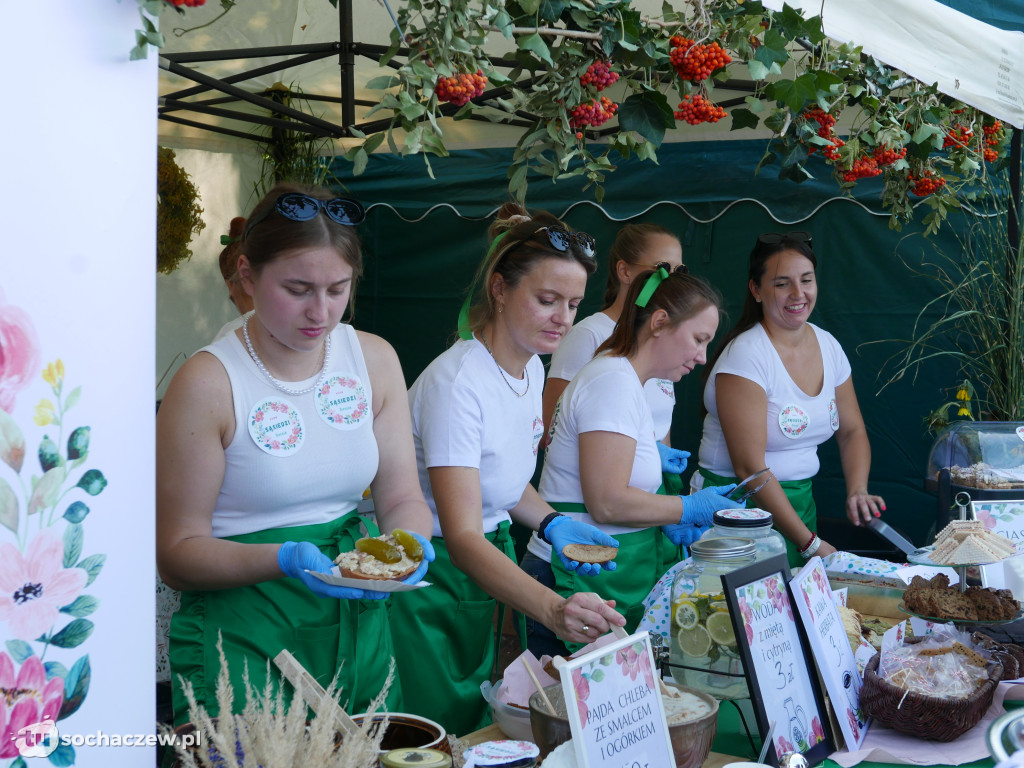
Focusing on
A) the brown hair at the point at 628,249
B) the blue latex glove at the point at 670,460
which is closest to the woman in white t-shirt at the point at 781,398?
the blue latex glove at the point at 670,460

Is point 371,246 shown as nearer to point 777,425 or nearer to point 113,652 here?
point 777,425

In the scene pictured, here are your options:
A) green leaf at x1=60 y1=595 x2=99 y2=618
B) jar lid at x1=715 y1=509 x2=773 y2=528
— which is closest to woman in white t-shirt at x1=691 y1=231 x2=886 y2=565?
jar lid at x1=715 y1=509 x2=773 y2=528

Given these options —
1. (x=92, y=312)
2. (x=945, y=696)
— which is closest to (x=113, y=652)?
(x=92, y=312)

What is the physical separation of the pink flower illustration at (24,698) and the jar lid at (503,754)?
1.83 feet

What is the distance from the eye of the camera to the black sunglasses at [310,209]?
175 cm

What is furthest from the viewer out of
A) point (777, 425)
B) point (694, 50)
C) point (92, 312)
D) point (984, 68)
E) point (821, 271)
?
point (821, 271)

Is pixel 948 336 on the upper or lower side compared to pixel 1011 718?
upper

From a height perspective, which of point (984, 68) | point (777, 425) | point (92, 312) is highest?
point (984, 68)

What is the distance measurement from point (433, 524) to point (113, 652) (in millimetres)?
1147

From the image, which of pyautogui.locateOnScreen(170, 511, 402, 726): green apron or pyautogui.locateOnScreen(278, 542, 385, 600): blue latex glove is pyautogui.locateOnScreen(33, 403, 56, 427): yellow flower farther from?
pyautogui.locateOnScreen(170, 511, 402, 726): green apron

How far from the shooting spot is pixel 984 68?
294 centimetres

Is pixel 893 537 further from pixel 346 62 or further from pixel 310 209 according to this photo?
pixel 346 62

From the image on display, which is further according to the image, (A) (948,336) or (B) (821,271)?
(B) (821,271)

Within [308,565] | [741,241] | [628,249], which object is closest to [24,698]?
[308,565]
